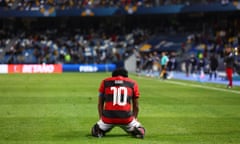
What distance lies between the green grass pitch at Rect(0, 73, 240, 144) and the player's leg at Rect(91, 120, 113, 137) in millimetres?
184

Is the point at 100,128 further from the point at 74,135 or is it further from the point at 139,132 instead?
the point at 139,132

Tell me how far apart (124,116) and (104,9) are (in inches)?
1886

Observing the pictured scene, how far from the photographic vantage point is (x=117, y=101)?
11.2 meters

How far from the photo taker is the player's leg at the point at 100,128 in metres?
11.4

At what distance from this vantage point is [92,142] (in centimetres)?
1088

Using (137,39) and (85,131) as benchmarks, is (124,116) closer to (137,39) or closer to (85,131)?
(85,131)

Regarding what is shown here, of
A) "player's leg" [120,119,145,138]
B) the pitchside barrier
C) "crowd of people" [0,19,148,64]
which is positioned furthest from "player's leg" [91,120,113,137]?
"crowd of people" [0,19,148,64]

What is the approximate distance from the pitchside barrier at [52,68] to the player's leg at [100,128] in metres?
39.2

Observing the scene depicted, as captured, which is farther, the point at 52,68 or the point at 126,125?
the point at 52,68

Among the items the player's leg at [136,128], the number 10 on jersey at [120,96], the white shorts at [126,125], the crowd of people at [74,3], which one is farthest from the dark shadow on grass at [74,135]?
the crowd of people at [74,3]

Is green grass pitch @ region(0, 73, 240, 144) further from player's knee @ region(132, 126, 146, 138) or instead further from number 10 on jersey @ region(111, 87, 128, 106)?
number 10 on jersey @ region(111, 87, 128, 106)

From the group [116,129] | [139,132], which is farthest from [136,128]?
[116,129]

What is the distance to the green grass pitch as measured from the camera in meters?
11.4

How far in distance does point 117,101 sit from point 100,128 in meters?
0.77
